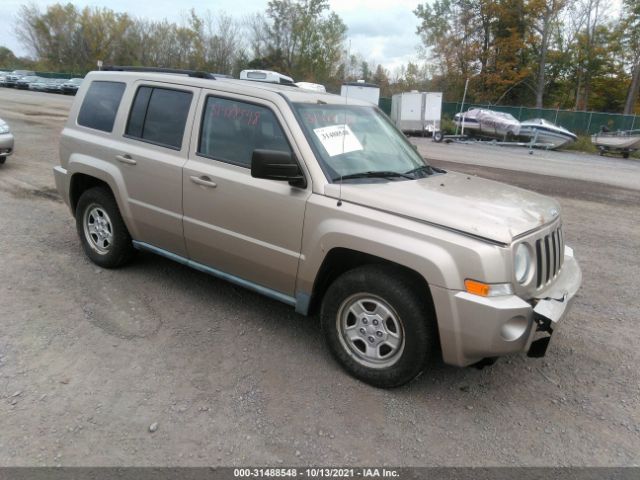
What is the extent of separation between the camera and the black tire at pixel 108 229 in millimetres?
4645

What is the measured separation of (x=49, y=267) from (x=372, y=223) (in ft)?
11.5

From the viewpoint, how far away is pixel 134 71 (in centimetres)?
477

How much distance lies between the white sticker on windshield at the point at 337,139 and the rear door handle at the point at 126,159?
1.76 metres

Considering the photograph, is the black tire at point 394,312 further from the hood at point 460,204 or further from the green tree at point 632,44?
the green tree at point 632,44

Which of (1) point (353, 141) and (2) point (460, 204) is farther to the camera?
(1) point (353, 141)

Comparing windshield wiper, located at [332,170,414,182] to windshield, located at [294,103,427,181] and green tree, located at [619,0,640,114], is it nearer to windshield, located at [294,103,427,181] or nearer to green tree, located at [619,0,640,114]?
windshield, located at [294,103,427,181]

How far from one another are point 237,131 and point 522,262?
223cm

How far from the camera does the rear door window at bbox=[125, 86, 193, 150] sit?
4062 millimetres

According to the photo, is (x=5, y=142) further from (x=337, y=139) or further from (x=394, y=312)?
(x=394, y=312)

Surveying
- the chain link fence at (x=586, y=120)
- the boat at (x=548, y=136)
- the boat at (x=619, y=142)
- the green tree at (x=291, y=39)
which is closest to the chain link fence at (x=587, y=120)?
the chain link fence at (x=586, y=120)

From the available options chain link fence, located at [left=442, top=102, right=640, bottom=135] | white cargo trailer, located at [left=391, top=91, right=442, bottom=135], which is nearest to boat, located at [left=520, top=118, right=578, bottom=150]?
white cargo trailer, located at [left=391, top=91, right=442, bottom=135]

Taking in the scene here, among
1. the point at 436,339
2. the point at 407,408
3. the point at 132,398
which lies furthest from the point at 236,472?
the point at 436,339

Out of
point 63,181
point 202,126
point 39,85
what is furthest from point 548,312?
point 39,85

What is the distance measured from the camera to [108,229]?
479cm
